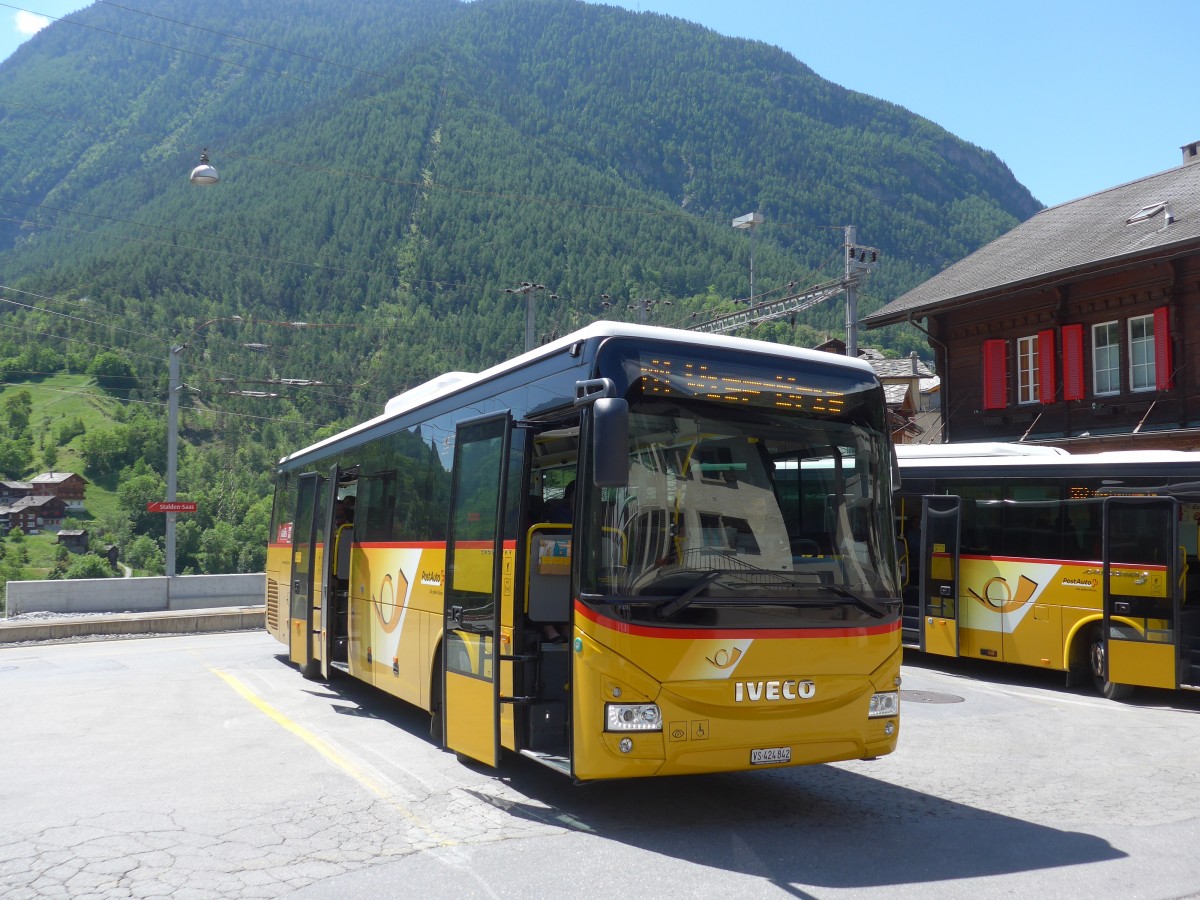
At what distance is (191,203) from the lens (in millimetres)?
Result: 112500

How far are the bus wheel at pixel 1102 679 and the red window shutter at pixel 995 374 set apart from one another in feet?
46.9

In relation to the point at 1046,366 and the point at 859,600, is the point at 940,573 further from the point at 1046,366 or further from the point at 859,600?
the point at 1046,366

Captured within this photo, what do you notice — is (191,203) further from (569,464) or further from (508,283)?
(569,464)

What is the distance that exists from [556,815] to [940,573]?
393 inches

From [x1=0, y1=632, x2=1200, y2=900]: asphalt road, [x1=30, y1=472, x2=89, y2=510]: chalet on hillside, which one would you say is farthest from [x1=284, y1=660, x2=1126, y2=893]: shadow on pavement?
[x1=30, y1=472, x2=89, y2=510]: chalet on hillside

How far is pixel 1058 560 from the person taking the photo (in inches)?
574

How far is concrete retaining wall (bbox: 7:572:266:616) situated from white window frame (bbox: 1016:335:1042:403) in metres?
19.7

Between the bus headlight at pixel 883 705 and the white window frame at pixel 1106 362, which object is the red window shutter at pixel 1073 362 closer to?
the white window frame at pixel 1106 362

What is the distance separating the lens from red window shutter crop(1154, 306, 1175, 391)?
76.8ft

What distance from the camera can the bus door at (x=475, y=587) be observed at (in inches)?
319

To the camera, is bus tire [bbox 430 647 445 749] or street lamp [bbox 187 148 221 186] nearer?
bus tire [bbox 430 647 445 749]

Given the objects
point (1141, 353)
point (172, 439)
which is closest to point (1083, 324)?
point (1141, 353)

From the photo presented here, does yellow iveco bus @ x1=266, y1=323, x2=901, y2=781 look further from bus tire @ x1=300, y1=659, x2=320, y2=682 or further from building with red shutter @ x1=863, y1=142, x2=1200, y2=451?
building with red shutter @ x1=863, y1=142, x2=1200, y2=451

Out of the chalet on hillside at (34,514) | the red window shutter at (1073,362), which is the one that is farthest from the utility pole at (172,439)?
the chalet on hillside at (34,514)
